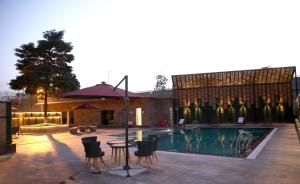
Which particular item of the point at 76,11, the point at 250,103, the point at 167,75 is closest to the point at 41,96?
the point at 76,11

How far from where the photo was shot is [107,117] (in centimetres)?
2912

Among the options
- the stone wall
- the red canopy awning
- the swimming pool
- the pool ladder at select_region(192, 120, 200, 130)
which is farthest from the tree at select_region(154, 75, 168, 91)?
the red canopy awning

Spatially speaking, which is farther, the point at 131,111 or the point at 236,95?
the point at 236,95

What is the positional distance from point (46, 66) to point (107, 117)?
888cm

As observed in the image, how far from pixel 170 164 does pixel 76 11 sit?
9.19 m

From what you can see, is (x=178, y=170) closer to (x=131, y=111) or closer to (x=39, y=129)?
(x=39, y=129)

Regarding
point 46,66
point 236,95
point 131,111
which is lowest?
point 131,111

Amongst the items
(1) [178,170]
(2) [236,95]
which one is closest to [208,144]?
(1) [178,170]

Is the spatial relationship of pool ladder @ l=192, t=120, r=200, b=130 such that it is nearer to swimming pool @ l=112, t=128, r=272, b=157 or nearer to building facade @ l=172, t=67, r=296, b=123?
swimming pool @ l=112, t=128, r=272, b=157

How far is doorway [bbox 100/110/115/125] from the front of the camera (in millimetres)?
28703

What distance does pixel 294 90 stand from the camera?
28.8 m

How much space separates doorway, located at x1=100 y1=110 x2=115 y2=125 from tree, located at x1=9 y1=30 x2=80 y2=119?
554 centimetres

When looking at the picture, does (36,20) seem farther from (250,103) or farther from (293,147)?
(250,103)

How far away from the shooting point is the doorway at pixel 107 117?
94.2ft
